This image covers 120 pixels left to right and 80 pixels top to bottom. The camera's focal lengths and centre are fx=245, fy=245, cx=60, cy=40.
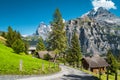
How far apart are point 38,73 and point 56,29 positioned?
39.7 meters

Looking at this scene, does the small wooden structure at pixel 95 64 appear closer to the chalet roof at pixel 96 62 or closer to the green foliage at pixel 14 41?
the chalet roof at pixel 96 62

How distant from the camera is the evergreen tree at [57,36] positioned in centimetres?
7500

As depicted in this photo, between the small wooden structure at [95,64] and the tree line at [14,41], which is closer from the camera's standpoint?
the tree line at [14,41]

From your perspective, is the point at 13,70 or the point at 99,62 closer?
the point at 13,70

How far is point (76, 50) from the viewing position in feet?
315

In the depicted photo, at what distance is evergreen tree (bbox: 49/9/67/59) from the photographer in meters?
75.0

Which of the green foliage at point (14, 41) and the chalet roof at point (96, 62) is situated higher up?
the green foliage at point (14, 41)

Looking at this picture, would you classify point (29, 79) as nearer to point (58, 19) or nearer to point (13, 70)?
point (13, 70)

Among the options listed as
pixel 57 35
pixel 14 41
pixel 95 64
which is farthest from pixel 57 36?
pixel 95 64

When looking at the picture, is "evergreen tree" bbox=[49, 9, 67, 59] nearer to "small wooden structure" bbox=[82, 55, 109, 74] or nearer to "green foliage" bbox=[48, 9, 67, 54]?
"green foliage" bbox=[48, 9, 67, 54]

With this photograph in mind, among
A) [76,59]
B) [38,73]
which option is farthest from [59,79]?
[76,59]

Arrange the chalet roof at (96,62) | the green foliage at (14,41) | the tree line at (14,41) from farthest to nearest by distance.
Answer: the chalet roof at (96,62) → the tree line at (14,41) → the green foliage at (14,41)

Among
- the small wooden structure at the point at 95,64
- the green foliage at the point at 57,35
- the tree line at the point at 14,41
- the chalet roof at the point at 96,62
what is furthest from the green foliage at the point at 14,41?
the chalet roof at the point at 96,62

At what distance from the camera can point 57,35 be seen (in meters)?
75.4
